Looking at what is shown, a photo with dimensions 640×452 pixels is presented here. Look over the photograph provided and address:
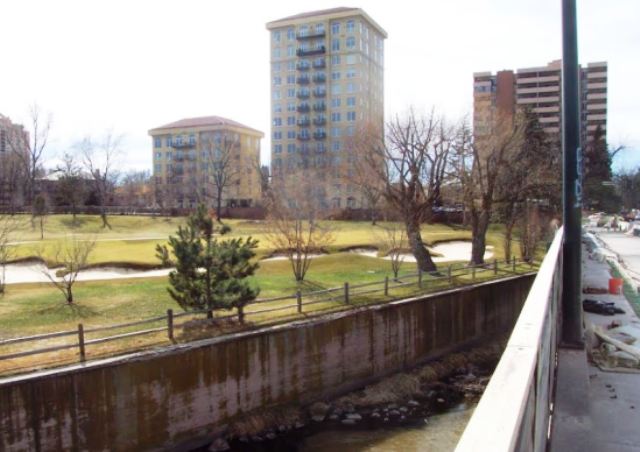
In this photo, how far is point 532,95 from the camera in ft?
328

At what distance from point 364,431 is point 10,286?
1616cm

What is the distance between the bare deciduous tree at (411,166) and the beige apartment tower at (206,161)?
4489cm

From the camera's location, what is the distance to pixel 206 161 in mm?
87250

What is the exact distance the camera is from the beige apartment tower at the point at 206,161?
7694 centimetres

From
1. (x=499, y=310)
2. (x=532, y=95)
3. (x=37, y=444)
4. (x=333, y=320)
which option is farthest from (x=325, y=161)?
(x=37, y=444)

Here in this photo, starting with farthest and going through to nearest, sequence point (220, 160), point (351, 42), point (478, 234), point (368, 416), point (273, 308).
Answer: point (351, 42) < point (220, 160) < point (478, 234) < point (273, 308) < point (368, 416)

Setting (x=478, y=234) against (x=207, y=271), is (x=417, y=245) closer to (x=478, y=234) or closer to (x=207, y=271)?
(x=478, y=234)

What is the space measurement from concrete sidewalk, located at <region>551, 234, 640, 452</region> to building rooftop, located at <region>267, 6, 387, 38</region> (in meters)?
80.9

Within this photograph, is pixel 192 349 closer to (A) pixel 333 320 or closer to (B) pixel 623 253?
(A) pixel 333 320

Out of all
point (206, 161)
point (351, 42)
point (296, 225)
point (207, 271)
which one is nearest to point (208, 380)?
point (207, 271)

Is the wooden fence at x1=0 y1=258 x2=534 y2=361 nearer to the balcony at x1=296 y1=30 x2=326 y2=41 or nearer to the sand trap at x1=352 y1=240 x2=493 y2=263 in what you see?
the sand trap at x1=352 y1=240 x2=493 y2=263

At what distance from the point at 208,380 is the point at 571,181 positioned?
10323mm

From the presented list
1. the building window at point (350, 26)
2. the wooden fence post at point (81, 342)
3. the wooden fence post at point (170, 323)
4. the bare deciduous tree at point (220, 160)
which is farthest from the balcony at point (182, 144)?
the wooden fence post at point (81, 342)

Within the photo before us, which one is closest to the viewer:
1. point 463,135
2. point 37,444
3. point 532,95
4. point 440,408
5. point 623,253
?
point 37,444
